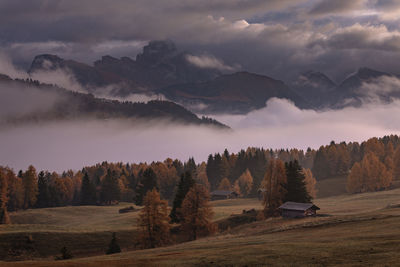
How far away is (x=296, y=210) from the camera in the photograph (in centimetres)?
8106

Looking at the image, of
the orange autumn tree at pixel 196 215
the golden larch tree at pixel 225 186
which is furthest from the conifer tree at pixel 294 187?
the golden larch tree at pixel 225 186

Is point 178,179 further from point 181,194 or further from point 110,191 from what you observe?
point 181,194

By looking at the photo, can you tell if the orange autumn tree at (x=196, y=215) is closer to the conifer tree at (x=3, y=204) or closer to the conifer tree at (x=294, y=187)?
the conifer tree at (x=294, y=187)

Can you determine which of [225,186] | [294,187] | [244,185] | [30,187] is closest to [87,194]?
[30,187]

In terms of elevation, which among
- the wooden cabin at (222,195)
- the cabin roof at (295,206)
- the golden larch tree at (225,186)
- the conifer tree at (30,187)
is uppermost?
the conifer tree at (30,187)

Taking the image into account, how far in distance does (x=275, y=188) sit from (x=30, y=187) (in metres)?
80.1

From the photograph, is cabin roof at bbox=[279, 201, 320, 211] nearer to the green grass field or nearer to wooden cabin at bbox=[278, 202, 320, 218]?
wooden cabin at bbox=[278, 202, 320, 218]

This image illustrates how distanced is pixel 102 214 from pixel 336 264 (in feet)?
319

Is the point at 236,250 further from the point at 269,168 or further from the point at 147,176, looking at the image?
the point at 147,176

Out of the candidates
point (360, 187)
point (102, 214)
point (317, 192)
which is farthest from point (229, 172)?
point (102, 214)

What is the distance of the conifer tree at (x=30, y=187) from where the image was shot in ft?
417

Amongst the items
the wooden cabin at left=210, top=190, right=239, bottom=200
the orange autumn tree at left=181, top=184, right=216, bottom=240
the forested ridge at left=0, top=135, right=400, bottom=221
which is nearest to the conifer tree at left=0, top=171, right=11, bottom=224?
the forested ridge at left=0, top=135, right=400, bottom=221

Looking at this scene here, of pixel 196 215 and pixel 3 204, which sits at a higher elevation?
pixel 3 204

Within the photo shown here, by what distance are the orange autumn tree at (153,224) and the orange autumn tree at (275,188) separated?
2603 centimetres
